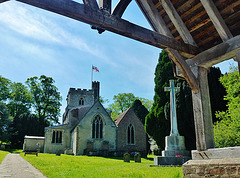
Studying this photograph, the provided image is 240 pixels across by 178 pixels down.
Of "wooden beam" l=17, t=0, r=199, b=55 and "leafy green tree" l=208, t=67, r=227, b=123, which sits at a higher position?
"leafy green tree" l=208, t=67, r=227, b=123

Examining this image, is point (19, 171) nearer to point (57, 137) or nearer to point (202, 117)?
point (202, 117)

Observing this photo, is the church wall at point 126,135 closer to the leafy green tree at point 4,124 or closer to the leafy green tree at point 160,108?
the leafy green tree at point 160,108

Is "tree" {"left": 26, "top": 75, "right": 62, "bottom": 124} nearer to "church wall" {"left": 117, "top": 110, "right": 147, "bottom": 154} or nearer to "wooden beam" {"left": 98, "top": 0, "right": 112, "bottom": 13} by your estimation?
"church wall" {"left": 117, "top": 110, "right": 147, "bottom": 154}

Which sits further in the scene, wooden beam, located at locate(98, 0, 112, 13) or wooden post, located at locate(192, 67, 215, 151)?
wooden post, located at locate(192, 67, 215, 151)

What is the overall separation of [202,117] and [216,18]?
2.21 meters

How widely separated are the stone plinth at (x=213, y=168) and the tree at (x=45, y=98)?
3817 centimetres

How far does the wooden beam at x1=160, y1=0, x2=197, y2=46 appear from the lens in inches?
196

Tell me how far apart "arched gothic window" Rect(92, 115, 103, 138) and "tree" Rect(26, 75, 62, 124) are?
56.3ft

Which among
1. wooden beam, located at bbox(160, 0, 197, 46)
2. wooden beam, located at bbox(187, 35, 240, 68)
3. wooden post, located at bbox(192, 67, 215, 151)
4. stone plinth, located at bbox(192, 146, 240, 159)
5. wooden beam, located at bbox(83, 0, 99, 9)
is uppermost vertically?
wooden beam, located at bbox(160, 0, 197, 46)

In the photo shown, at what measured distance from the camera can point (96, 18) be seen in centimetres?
343

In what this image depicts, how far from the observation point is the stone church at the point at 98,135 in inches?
969

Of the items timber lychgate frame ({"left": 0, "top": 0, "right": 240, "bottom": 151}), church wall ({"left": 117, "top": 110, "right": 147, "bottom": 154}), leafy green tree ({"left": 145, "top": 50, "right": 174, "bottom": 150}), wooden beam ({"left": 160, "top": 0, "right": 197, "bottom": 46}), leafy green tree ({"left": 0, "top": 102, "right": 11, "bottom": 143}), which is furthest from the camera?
leafy green tree ({"left": 0, "top": 102, "right": 11, "bottom": 143})

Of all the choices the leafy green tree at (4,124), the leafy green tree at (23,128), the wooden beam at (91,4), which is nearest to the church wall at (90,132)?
the leafy green tree at (23,128)

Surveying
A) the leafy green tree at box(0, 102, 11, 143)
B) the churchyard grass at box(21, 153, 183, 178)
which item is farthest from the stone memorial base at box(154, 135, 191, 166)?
the leafy green tree at box(0, 102, 11, 143)
